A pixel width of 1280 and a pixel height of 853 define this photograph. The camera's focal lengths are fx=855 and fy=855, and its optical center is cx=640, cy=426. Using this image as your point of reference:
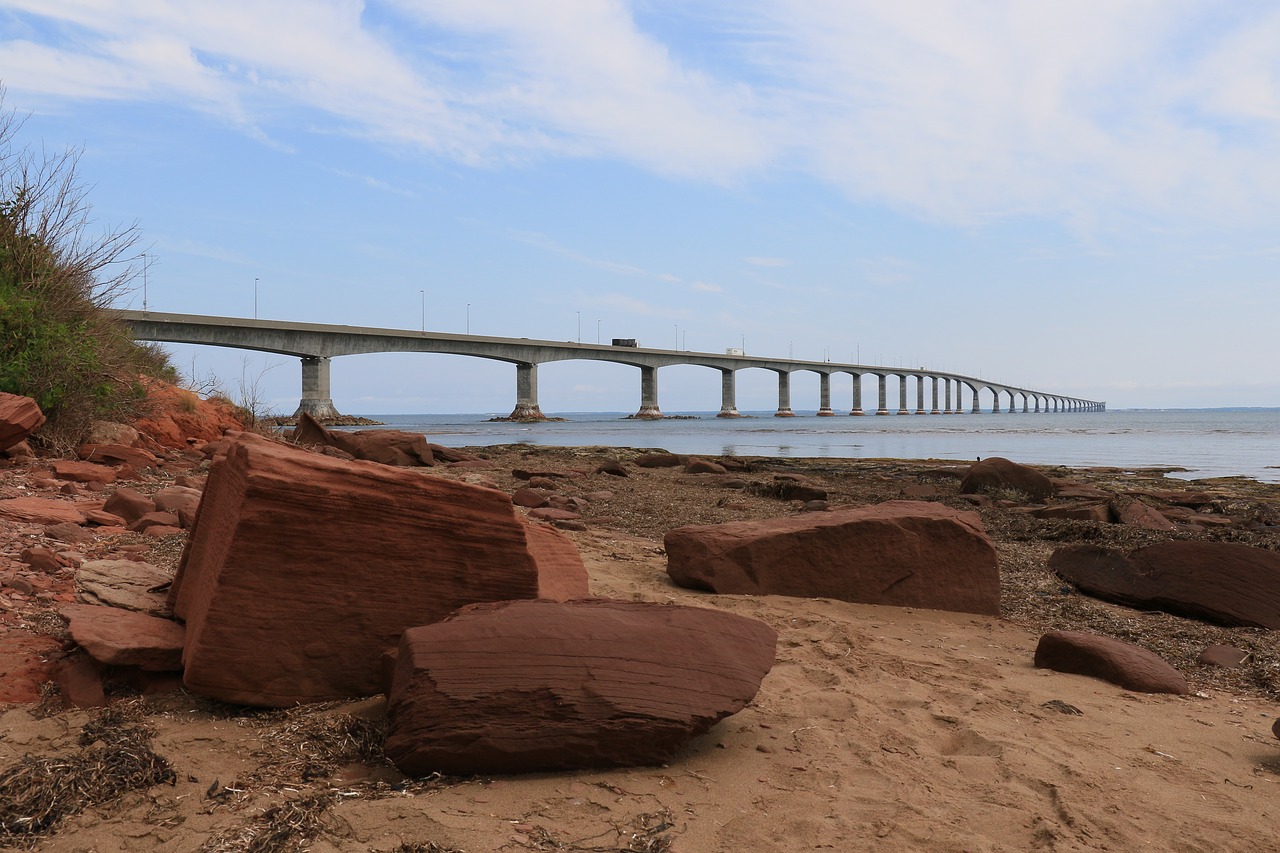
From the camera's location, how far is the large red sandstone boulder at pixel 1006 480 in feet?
45.7

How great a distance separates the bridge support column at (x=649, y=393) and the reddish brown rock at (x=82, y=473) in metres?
73.9

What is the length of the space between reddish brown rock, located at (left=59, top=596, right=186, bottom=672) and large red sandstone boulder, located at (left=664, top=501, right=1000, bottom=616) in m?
3.73

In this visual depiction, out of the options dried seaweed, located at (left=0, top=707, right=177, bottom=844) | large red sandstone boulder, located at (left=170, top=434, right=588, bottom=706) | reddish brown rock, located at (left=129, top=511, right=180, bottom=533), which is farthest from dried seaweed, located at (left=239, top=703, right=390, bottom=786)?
reddish brown rock, located at (left=129, top=511, right=180, bottom=533)

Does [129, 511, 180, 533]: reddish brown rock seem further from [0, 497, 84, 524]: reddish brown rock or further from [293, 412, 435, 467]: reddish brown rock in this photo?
[293, 412, 435, 467]: reddish brown rock

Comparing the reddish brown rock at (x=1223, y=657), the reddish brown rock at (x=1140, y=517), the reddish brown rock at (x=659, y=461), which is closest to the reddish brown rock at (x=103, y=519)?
the reddish brown rock at (x=1223, y=657)

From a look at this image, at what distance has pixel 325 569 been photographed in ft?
12.5

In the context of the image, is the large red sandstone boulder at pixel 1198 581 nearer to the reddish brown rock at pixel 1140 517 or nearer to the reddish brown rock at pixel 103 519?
the reddish brown rock at pixel 1140 517

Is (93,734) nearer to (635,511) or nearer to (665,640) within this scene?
(665,640)

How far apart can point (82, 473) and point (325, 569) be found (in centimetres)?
629

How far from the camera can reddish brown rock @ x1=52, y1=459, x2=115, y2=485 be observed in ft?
27.8

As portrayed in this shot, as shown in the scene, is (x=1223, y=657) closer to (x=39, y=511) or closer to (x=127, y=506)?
(x=127, y=506)

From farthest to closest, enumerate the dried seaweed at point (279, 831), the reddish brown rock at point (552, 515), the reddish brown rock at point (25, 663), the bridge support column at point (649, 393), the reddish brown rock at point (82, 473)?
the bridge support column at point (649, 393) → the reddish brown rock at point (552, 515) → the reddish brown rock at point (82, 473) → the reddish brown rock at point (25, 663) → the dried seaweed at point (279, 831)

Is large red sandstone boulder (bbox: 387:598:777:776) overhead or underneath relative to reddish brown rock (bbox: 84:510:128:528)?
underneath

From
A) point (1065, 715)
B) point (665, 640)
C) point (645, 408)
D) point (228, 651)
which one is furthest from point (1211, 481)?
point (645, 408)
